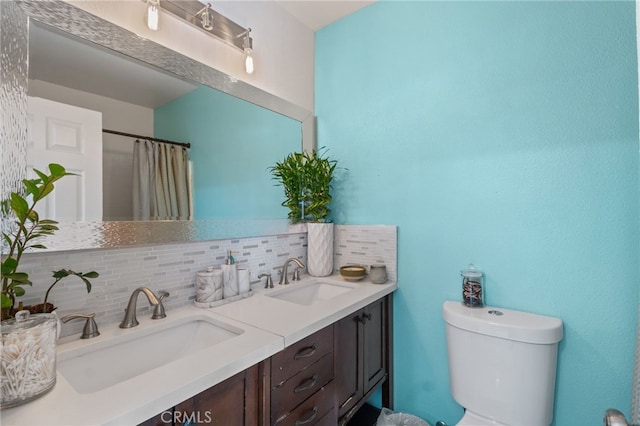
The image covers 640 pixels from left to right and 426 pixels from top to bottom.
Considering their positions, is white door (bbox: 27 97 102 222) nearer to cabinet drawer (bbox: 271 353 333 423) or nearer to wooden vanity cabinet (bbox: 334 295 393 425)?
cabinet drawer (bbox: 271 353 333 423)

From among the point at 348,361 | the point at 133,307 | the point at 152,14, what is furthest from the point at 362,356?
the point at 152,14

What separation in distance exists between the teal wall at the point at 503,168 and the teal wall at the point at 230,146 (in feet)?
1.39

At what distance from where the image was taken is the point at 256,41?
152cm

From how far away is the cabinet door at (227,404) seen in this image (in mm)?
671

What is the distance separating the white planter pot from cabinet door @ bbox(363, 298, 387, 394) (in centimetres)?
38

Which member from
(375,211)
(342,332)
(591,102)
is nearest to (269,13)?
(375,211)

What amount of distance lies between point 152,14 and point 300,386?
1461 millimetres

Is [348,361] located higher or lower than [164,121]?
lower

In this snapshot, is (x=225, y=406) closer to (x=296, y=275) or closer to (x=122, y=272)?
(x=122, y=272)

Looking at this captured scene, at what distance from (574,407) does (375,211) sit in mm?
1160

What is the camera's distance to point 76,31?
0.92 m

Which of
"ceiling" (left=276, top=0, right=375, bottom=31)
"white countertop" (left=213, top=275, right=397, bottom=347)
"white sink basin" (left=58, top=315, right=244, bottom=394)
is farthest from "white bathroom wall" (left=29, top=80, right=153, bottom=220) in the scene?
"ceiling" (left=276, top=0, right=375, bottom=31)

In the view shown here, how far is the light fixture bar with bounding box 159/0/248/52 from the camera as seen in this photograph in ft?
3.86

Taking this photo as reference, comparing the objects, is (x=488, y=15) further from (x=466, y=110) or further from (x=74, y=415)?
(x=74, y=415)
